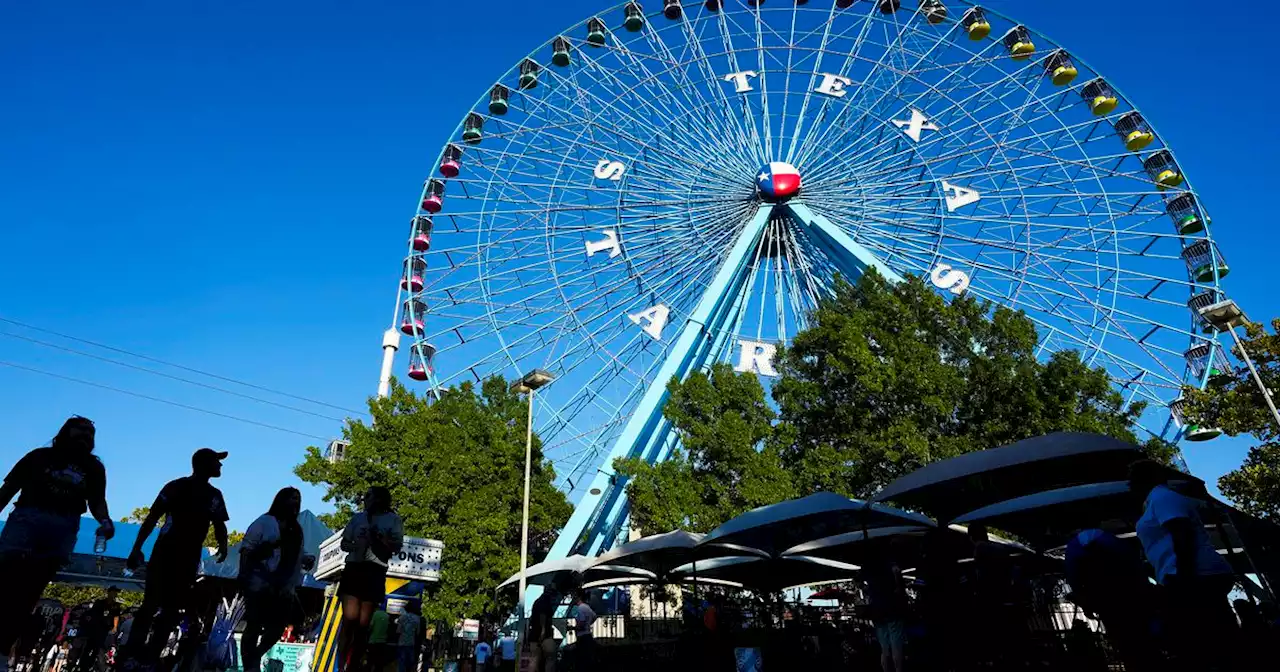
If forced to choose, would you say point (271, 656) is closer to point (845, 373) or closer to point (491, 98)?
point (845, 373)

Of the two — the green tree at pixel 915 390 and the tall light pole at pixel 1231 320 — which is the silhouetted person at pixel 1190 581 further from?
the tall light pole at pixel 1231 320

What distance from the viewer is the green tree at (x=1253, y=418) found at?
16.4 meters

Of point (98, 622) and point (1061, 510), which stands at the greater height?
point (1061, 510)

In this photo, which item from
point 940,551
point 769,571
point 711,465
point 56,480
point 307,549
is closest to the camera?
point 56,480

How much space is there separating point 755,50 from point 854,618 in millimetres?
19327

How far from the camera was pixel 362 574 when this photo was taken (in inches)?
187

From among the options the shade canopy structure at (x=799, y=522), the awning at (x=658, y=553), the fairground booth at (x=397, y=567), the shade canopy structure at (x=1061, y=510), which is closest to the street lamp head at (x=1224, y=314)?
the shade canopy structure at (x=1061, y=510)

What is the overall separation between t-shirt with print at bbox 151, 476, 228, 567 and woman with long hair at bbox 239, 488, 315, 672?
243mm

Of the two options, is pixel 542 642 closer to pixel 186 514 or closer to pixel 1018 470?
pixel 1018 470

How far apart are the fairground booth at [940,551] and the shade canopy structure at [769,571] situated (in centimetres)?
5

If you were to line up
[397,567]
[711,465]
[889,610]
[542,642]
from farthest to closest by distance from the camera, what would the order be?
[711,465], [542,642], [397,567], [889,610]

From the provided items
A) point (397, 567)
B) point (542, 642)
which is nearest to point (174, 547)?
point (397, 567)

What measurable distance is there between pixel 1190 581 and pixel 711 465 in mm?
15332

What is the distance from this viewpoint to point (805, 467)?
1731cm
